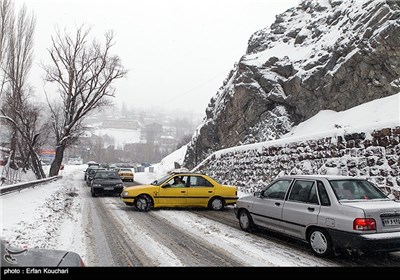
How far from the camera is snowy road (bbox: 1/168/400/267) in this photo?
5793 mm

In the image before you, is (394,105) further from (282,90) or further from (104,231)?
(104,231)

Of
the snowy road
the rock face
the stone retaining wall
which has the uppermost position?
the rock face

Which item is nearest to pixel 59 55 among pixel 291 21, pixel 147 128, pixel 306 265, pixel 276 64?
pixel 276 64

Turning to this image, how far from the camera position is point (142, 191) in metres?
12.3

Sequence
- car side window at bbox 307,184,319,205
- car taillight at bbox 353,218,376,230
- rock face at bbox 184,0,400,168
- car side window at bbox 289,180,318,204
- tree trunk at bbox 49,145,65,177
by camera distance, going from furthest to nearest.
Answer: tree trunk at bbox 49,145,65,177 < rock face at bbox 184,0,400,168 < car side window at bbox 289,180,318,204 < car side window at bbox 307,184,319,205 < car taillight at bbox 353,218,376,230

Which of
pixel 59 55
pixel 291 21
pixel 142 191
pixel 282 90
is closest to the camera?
pixel 142 191

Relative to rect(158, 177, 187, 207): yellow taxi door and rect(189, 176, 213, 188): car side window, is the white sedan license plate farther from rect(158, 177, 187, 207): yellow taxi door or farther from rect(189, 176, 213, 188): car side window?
rect(158, 177, 187, 207): yellow taxi door

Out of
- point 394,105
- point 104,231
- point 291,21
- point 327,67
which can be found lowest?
point 104,231

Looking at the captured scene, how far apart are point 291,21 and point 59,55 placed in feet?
76.5

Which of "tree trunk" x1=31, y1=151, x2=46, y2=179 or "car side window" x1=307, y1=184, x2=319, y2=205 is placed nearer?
"car side window" x1=307, y1=184, x2=319, y2=205

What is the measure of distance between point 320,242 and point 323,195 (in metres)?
0.88

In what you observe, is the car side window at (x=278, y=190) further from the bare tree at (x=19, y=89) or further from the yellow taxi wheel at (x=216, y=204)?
the bare tree at (x=19, y=89)

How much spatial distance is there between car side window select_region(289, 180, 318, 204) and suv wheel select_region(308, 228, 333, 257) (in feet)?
2.22

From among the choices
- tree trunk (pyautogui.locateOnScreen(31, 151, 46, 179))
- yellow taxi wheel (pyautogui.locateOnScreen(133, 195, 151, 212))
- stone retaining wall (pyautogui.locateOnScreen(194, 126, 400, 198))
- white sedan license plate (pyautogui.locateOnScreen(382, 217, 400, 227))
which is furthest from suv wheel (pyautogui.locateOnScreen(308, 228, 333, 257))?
tree trunk (pyautogui.locateOnScreen(31, 151, 46, 179))
